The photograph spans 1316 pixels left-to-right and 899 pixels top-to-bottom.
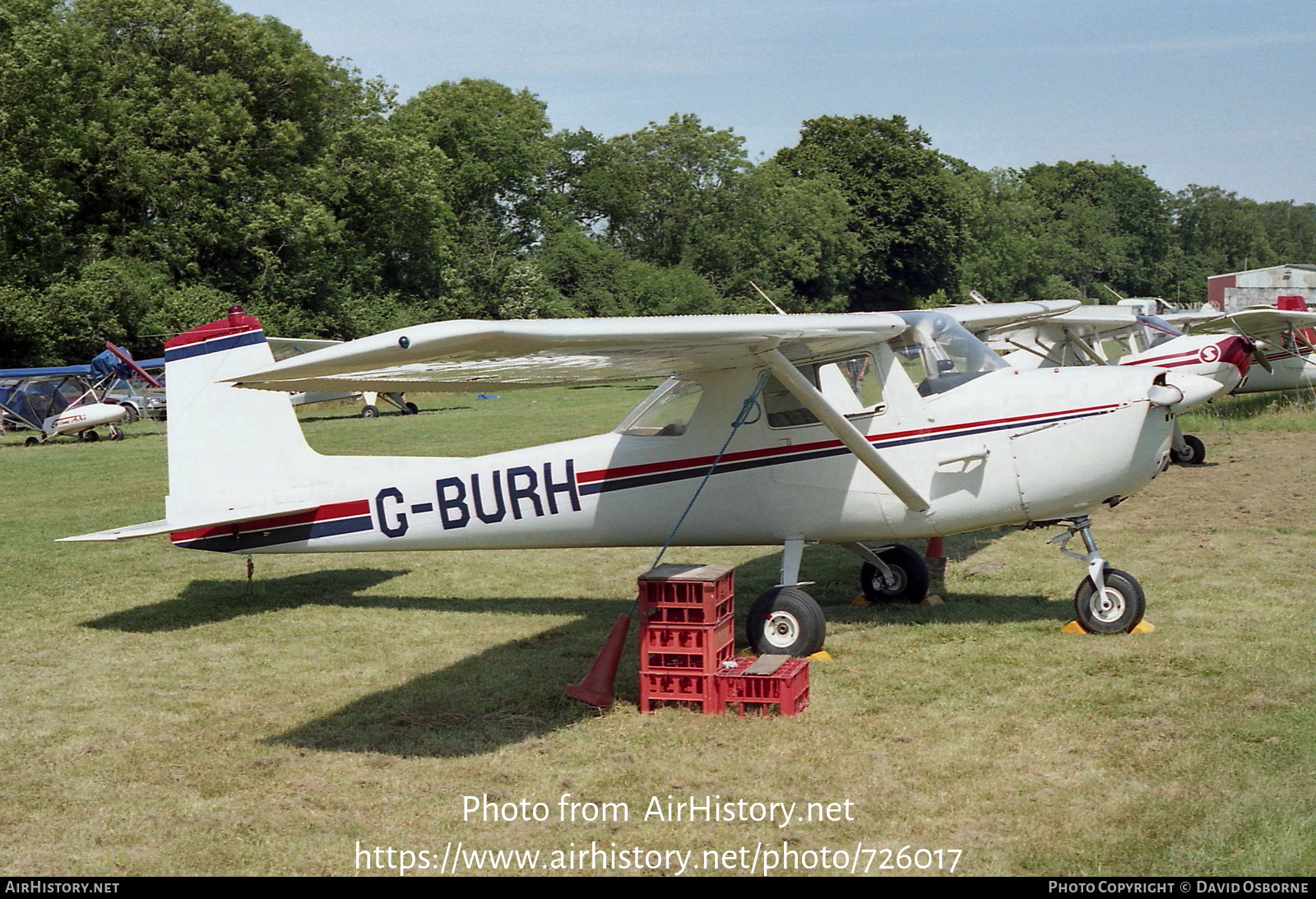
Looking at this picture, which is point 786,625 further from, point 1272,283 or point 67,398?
point 1272,283

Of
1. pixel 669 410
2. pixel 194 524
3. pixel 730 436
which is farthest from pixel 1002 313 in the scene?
pixel 194 524

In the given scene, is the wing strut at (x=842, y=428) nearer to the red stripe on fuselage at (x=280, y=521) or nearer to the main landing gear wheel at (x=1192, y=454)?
the red stripe on fuselage at (x=280, y=521)

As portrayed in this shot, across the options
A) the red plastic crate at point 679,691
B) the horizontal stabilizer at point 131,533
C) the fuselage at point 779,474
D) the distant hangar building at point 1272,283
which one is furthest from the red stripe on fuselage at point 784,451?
the distant hangar building at point 1272,283

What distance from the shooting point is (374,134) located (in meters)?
49.2

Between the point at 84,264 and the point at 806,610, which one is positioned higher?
the point at 84,264

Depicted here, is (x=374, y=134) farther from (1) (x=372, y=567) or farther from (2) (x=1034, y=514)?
(2) (x=1034, y=514)

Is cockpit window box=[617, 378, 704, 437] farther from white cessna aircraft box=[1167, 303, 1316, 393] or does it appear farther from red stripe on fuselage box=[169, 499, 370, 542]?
white cessna aircraft box=[1167, 303, 1316, 393]

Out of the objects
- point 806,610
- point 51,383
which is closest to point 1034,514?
point 806,610

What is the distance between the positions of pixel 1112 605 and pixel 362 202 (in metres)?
46.5

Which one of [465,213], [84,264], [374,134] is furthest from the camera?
[465,213]

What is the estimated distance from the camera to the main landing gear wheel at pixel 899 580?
29.6 feet

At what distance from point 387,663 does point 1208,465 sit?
12.9 meters

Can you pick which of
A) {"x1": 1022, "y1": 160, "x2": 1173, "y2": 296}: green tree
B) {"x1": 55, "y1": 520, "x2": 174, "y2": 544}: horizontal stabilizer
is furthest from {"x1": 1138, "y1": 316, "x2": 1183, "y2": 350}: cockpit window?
{"x1": 1022, "y1": 160, "x2": 1173, "y2": 296}: green tree

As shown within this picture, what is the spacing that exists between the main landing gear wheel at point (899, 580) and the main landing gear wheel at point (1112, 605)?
1508 mm
